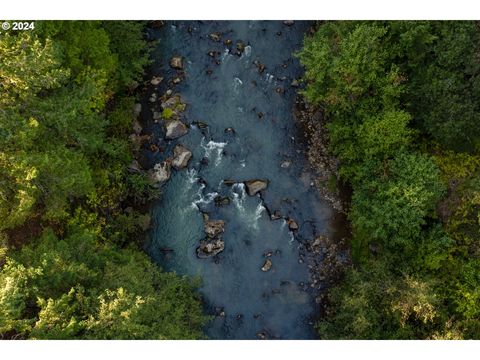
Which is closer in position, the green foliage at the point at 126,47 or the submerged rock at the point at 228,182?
the green foliage at the point at 126,47

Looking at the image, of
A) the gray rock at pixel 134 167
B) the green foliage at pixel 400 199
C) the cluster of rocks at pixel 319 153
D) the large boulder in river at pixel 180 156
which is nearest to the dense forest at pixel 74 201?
the gray rock at pixel 134 167

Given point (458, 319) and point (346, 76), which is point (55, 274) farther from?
point (458, 319)

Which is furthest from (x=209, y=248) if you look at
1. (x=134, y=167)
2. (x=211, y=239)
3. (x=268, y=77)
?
(x=268, y=77)

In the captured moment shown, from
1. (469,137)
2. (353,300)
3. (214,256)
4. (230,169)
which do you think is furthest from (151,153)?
(469,137)

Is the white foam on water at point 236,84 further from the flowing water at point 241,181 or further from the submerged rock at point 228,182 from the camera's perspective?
the submerged rock at point 228,182

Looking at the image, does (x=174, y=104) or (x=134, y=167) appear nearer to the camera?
(x=134, y=167)

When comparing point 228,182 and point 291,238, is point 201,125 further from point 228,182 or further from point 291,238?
point 291,238

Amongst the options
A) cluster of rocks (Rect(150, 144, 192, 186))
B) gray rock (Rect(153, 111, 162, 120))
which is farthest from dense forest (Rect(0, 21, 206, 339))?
gray rock (Rect(153, 111, 162, 120))
